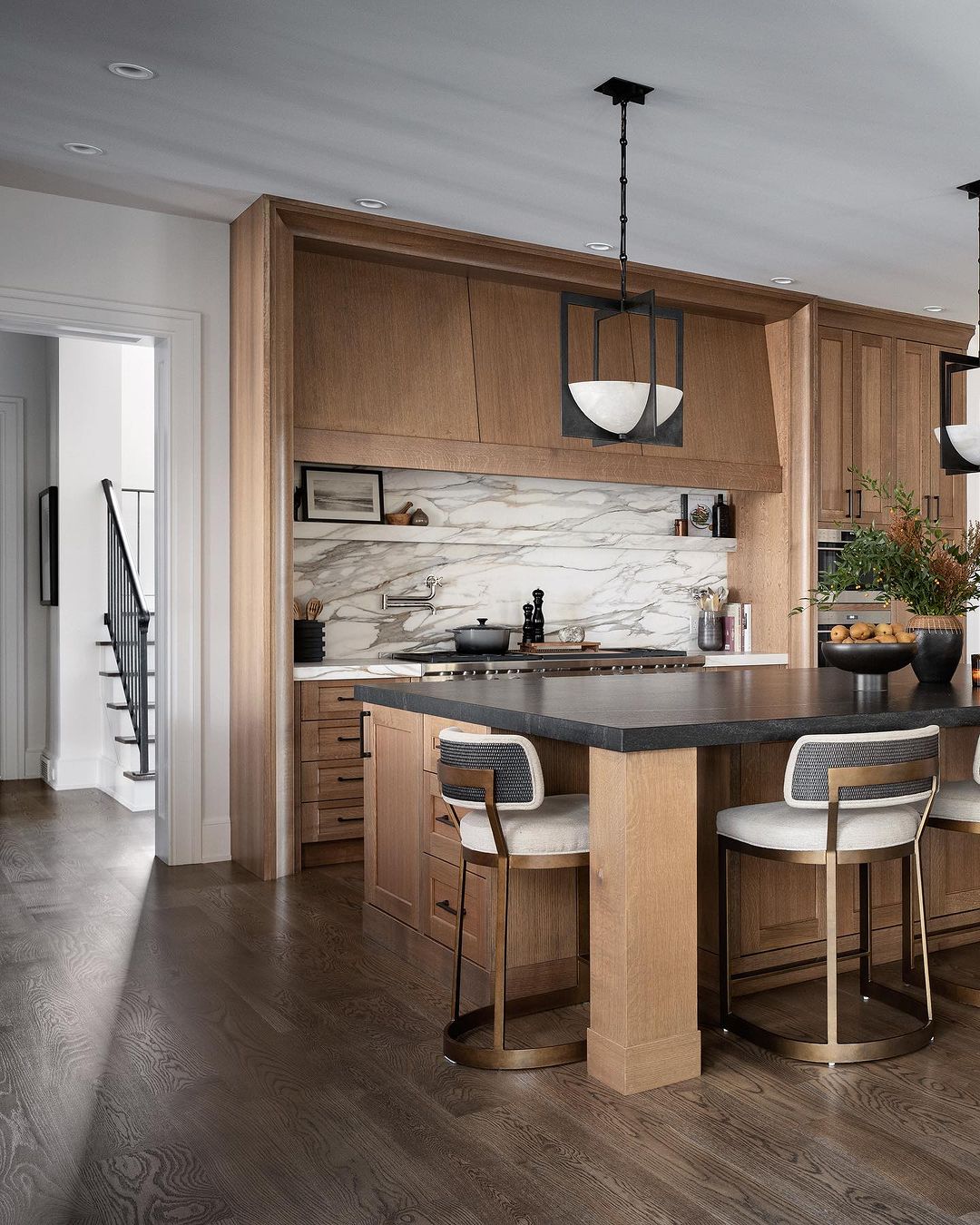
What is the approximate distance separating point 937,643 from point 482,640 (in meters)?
2.37

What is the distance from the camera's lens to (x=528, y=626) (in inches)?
239

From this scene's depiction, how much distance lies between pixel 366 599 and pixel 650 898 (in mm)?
3338

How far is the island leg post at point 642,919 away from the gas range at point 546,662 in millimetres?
2507

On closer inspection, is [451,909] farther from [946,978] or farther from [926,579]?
[926,579]

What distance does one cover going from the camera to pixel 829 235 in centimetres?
529

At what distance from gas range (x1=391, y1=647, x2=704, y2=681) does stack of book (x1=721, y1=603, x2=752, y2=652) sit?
664 millimetres

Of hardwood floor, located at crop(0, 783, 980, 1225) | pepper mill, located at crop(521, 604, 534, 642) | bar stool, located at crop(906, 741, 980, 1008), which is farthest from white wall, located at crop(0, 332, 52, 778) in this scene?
bar stool, located at crop(906, 741, 980, 1008)

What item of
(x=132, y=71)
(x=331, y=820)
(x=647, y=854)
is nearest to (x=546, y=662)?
(x=331, y=820)

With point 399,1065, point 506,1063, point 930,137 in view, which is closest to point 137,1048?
point 399,1065

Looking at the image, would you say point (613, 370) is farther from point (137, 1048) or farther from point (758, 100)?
point (137, 1048)

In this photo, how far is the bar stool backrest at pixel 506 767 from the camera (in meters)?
2.73

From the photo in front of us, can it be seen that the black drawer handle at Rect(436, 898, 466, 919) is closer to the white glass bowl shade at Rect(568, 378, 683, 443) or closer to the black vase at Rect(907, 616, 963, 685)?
the white glass bowl shade at Rect(568, 378, 683, 443)

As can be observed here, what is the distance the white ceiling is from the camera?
3248mm

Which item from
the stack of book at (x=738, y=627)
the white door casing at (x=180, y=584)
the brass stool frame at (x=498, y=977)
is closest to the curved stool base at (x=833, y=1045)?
the brass stool frame at (x=498, y=977)
